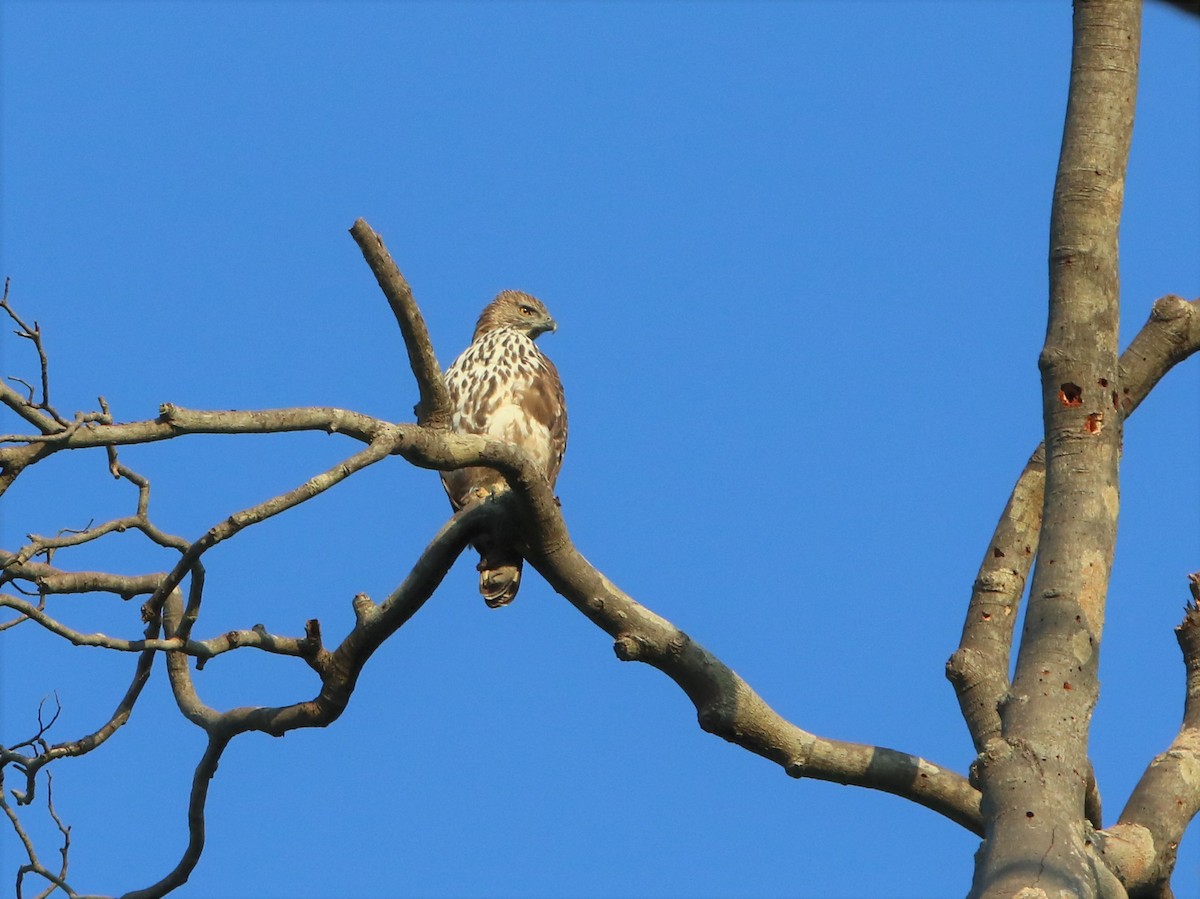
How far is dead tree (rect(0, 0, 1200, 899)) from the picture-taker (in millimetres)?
3350

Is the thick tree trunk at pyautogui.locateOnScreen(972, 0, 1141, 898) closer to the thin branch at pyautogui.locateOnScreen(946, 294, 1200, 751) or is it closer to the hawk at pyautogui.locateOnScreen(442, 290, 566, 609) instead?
the thin branch at pyautogui.locateOnScreen(946, 294, 1200, 751)

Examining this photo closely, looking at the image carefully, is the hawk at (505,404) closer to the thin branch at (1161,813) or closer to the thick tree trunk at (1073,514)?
the thin branch at (1161,813)

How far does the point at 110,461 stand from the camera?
189 inches

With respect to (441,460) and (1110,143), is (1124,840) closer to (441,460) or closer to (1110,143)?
(1110,143)

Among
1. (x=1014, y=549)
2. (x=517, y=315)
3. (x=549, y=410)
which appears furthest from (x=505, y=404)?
(x=1014, y=549)

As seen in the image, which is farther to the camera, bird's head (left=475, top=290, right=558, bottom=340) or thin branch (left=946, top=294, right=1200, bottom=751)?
bird's head (left=475, top=290, right=558, bottom=340)

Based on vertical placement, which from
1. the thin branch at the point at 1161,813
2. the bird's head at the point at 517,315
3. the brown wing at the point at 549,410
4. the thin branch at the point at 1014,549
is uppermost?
the bird's head at the point at 517,315

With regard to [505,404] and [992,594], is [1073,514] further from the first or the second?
[505,404]

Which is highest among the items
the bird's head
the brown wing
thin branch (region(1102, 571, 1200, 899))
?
the bird's head

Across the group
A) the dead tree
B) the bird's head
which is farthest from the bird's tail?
the bird's head

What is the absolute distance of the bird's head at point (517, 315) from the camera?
8.10 meters

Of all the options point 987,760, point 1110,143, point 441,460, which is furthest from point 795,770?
point 1110,143

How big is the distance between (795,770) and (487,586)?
140 centimetres

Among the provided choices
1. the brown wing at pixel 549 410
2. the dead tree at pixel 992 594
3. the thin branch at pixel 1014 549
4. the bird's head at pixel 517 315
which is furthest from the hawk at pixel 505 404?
the thin branch at pixel 1014 549
